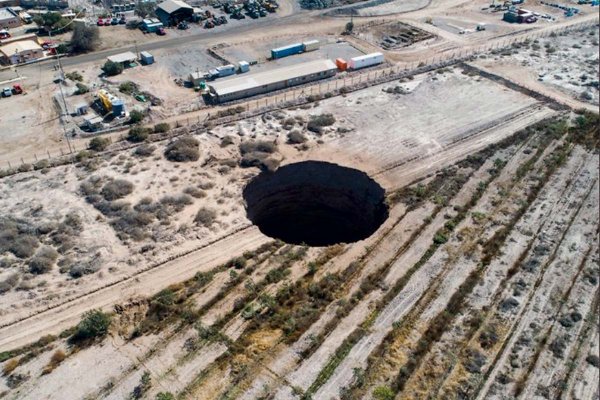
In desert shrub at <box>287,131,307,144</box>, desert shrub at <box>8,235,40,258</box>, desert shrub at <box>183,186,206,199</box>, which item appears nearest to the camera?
desert shrub at <box>8,235,40,258</box>

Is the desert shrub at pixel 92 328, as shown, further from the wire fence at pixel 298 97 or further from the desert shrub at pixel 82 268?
the wire fence at pixel 298 97

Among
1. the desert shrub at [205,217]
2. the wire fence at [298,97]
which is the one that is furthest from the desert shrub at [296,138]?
Result: the desert shrub at [205,217]

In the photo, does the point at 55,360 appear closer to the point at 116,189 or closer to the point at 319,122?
the point at 116,189

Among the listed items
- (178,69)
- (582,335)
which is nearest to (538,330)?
(582,335)

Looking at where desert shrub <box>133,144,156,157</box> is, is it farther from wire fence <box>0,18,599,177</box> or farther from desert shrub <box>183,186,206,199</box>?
desert shrub <box>183,186,206,199</box>

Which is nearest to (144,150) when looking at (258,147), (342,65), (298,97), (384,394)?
(258,147)

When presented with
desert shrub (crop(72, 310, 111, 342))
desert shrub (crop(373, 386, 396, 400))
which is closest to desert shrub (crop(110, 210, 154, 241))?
desert shrub (crop(72, 310, 111, 342))
